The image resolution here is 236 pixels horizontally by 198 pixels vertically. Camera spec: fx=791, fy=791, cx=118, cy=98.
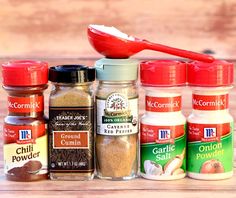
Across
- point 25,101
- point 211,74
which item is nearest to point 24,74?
point 25,101

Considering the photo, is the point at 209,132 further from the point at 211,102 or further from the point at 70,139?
the point at 70,139

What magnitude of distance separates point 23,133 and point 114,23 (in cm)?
136

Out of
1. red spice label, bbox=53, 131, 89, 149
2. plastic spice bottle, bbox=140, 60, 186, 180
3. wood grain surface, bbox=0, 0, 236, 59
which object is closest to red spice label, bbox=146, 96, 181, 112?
plastic spice bottle, bbox=140, 60, 186, 180

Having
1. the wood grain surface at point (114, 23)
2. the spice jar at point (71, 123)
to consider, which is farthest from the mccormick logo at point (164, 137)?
the wood grain surface at point (114, 23)

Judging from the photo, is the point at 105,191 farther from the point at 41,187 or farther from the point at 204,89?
the point at 204,89

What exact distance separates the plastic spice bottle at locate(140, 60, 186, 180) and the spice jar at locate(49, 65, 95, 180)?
91 millimetres

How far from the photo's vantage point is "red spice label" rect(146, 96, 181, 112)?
1.28 m

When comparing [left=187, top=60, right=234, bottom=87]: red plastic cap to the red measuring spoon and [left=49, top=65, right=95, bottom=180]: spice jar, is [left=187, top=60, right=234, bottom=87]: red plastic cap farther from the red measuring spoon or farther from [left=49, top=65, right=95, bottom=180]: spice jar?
[left=49, top=65, right=95, bottom=180]: spice jar

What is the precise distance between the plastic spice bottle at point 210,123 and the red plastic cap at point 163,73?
21 millimetres

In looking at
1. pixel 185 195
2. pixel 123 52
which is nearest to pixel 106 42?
pixel 123 52

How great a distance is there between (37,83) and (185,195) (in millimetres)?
296

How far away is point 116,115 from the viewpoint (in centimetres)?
128

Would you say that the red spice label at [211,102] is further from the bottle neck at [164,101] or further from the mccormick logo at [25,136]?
the mccormick logo at [25,136]

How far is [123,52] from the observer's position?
131 cm
